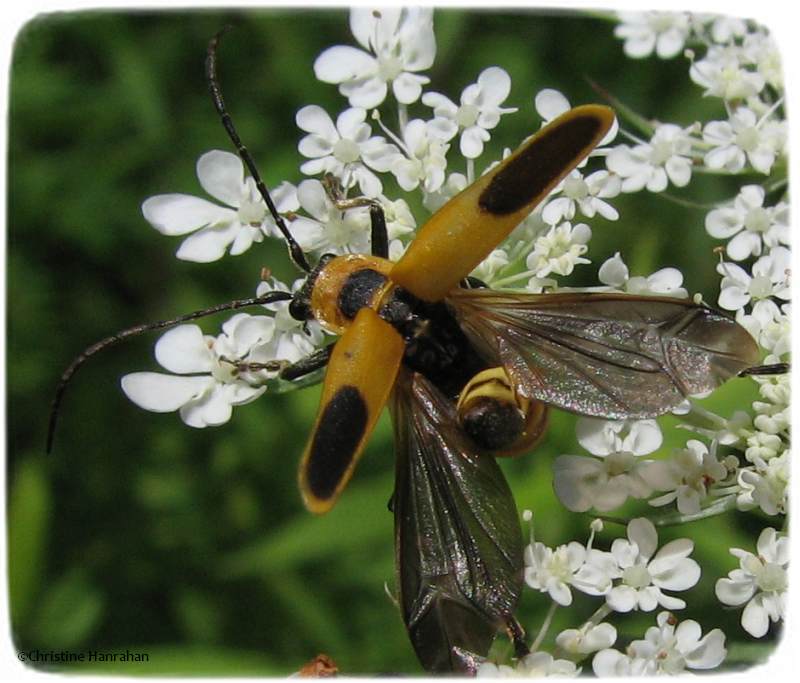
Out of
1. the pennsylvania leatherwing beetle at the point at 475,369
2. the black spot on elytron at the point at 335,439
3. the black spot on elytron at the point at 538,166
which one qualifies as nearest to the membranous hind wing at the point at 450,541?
the pennsylvania leatherwing beetle at the point at 475,369

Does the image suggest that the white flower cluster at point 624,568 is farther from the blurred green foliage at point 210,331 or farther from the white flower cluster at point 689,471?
the blurred green foliage at point 210,331

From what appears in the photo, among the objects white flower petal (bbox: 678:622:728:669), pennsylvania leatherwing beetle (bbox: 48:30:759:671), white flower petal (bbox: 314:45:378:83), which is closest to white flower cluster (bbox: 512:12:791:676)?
white flower petal (bbox: 678:622:728:669)

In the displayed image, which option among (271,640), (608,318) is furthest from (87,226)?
(608,318)

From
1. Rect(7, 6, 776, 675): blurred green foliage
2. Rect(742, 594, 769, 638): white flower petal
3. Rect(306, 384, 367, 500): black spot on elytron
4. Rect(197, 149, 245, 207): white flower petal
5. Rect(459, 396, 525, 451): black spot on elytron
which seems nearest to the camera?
Rect(306, 384, 367, 500): black spot on elytron

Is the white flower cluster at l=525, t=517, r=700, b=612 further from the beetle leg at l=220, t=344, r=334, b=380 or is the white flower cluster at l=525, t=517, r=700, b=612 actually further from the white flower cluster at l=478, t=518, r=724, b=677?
the beetle leg at l=220, t=344, r=334, b=380

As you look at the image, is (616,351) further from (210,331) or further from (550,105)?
(210,331)

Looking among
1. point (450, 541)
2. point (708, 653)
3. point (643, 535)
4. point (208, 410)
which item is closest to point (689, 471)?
point (643, 535)
